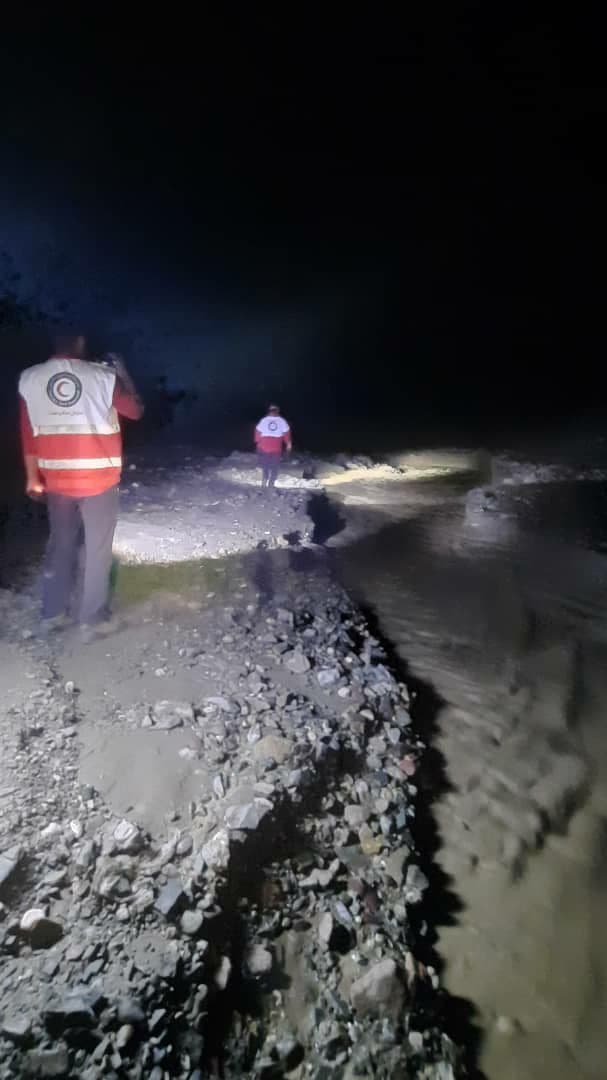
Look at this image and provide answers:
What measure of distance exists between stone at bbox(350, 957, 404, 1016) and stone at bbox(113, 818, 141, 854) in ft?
3.36

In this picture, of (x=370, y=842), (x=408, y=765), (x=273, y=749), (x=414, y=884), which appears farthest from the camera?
(x=408, y=765)

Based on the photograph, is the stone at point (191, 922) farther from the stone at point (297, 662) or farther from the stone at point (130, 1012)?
the stone at point (297, 662)

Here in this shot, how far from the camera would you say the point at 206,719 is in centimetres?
393

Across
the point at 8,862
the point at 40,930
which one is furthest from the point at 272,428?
the point at 40,930

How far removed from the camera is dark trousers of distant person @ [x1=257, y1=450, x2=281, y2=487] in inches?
487

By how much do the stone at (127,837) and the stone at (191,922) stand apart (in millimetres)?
376

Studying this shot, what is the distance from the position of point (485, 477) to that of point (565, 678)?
438 inches

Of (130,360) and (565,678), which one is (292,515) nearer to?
(565,678)

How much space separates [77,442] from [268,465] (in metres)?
8.09

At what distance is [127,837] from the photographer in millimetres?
2947

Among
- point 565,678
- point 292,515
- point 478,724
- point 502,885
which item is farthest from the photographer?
point 292,515

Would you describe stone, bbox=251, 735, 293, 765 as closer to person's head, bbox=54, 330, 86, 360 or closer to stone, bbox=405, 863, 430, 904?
stone, bbox=405, 863, 430, 904

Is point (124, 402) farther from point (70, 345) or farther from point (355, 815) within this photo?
point (355, 815)

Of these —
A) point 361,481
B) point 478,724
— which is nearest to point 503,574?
point 478,724
